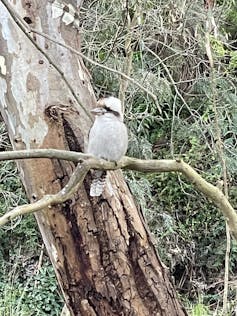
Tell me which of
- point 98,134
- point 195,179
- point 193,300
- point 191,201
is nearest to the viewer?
point 195,179

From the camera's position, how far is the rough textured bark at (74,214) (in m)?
1.79

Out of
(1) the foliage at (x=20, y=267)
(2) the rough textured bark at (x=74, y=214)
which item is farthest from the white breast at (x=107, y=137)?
(1) the foliage at (x=20, y=267)

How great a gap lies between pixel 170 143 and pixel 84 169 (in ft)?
11.2

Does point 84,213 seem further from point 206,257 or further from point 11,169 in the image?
point 206,257

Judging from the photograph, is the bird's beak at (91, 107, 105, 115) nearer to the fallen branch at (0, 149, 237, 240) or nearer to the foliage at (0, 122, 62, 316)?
the fallen branch at (0, 149, 237, 240)

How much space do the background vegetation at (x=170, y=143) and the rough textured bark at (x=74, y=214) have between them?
1808mm

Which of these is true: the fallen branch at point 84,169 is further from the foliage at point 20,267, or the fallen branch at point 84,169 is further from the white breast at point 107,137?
the foliage at point 20,267

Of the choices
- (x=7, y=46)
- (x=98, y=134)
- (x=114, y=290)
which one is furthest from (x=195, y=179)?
(x=7, y=46)

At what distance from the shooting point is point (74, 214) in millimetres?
1785

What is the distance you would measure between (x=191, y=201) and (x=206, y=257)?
41 cm

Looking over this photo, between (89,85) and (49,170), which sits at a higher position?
(89,85)

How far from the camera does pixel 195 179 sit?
5.08 ft

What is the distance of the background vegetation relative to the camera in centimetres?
390

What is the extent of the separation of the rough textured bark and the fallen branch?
31 centimetres
